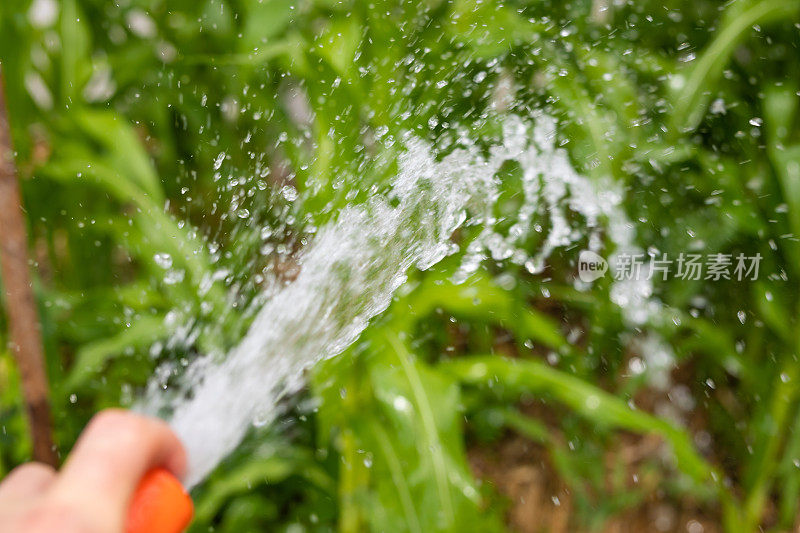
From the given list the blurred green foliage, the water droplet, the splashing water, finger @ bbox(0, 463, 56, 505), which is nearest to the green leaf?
the blurred green foliage

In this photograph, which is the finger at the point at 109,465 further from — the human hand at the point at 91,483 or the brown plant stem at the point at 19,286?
the brown plant stem at the point at 19,286

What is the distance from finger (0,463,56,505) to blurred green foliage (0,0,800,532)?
32cm

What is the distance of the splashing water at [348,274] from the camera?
708 millimetres

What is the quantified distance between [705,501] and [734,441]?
0.12 m

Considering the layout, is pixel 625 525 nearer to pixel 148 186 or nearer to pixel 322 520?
pixel 322 520

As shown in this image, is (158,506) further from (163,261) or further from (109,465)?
(163,261)

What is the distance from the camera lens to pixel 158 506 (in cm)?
42

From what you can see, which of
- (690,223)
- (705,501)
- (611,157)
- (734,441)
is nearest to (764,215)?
(690,223)

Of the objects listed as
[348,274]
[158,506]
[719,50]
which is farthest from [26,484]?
[719,50]

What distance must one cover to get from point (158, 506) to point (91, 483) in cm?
6

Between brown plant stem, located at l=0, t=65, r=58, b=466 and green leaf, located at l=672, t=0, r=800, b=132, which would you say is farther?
green leaf, located at l=672, t=0, r=800, b=132

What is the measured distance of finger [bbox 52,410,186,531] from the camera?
1.18ft

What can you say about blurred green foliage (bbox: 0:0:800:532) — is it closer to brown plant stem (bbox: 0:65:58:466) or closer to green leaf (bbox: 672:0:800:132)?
green leaf (bbox: 672:0:800:132)

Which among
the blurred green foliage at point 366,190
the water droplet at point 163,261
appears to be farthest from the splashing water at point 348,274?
the water droplet at point 163,261
